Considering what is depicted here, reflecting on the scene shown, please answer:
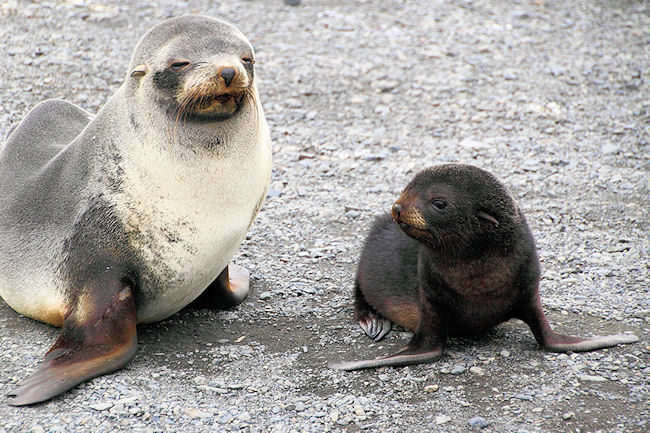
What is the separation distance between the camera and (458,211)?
13.6 ft

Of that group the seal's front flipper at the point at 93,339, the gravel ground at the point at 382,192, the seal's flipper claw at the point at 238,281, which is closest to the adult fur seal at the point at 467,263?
the gravel ground at the point at 382,192

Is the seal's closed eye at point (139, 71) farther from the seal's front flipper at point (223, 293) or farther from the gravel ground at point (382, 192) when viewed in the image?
the gravel ground at point (382, 192)

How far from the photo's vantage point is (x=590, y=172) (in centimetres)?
707

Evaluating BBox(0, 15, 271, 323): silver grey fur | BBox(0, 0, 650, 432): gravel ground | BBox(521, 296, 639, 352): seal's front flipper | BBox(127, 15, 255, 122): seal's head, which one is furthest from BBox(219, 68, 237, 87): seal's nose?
BBox(521, 296, 639, 352): seal's front flipper

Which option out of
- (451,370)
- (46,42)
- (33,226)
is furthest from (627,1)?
(33,226)

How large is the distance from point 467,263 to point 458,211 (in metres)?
0.30

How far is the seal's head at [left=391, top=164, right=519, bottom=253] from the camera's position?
4160 mm

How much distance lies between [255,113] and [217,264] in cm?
90

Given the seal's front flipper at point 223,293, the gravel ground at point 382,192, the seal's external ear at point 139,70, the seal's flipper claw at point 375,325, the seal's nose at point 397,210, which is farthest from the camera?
the seal's front flipper at point 223,293

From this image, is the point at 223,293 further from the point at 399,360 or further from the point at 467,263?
the point at 467,263

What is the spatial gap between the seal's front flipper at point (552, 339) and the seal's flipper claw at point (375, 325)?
0.85m

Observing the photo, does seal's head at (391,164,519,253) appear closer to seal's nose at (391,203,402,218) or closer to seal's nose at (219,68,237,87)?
seal's nose at (391,203,402,218)

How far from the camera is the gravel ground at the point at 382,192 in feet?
13.0

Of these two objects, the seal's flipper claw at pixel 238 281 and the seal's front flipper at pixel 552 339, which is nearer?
the seal's front flipper at pixel 552 339
